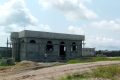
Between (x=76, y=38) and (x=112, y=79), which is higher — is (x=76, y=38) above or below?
above

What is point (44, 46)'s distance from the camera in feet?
213

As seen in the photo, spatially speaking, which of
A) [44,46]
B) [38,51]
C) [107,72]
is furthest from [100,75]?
[44,46]

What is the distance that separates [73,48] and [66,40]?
2979 mm

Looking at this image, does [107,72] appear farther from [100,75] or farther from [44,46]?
[44,46]

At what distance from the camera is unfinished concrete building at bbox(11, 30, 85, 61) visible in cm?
6316

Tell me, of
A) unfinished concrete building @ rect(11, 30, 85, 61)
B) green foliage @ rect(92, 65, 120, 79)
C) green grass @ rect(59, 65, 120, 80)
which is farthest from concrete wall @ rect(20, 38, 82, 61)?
green grass @ rect(59, 65, 120, 80)

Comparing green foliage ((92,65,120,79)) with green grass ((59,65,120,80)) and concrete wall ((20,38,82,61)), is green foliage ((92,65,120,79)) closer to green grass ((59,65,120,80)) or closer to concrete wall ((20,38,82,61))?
green grass ((59,65,120,80))

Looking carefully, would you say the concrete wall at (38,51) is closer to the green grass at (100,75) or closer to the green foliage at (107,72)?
the green foliage at (107,72)

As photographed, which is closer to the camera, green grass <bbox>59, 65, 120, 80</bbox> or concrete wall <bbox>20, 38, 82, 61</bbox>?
green grass <bbox>59, 65, 120, 80</bbox>

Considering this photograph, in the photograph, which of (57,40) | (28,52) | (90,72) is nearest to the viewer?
(90,72)

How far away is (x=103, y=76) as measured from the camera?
52.5 feet

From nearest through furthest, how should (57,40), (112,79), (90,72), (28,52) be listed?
(112,79), (90,72), (28,52), (57,40)

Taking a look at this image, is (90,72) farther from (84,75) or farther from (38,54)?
(38,54)

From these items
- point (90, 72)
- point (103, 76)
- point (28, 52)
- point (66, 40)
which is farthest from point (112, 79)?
point (66, 40)
